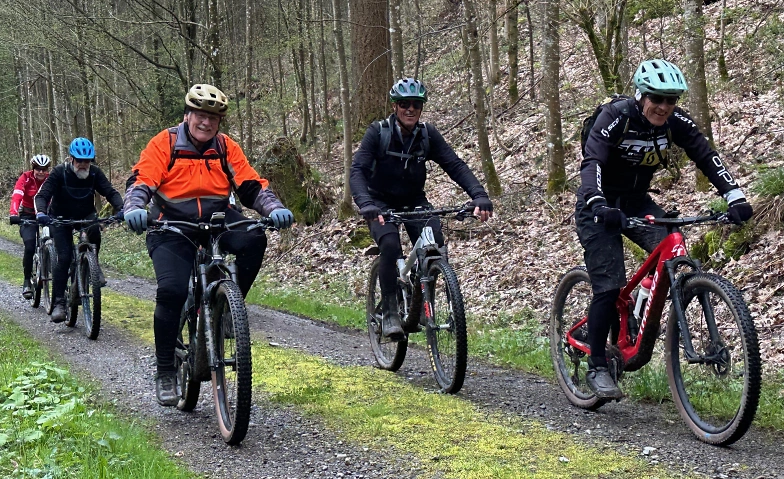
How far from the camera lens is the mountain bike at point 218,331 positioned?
4.67 m

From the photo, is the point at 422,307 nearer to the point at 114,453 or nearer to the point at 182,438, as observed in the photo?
the point at 182,438

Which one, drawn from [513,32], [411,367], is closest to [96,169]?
[411,367]

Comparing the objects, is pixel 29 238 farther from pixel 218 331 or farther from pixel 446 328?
pixel 446 328

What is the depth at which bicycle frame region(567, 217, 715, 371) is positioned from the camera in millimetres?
4711

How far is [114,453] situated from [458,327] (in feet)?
8.77

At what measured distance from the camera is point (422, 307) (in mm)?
6492

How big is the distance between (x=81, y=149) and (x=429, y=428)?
6836 mm

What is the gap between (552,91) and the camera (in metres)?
12.6

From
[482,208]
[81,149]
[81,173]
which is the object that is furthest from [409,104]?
[81,173]

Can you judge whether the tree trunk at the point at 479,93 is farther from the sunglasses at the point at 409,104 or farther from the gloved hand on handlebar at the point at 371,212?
the gloved hand on handlebar at the point at 371,212

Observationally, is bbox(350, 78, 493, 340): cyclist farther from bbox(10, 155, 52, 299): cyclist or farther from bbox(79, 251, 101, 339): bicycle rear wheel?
bbox(10, 155, 52, 299): cyclist

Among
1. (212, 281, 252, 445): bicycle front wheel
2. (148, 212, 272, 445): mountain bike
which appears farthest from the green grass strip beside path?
(148, 212, 272, 445): mountain bike

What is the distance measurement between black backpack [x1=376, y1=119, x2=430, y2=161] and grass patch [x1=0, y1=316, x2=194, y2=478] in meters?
3.11

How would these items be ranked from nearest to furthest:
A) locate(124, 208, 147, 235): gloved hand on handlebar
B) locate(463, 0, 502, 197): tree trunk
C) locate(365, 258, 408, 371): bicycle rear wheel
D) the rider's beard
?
locate(124, 208, 147, 235): gloved hand on handlebar → locate(365, 258, 408, 371): bicycle rear wheel → the rider's beard → locate(463, 0, 502, 197): tree trunk
